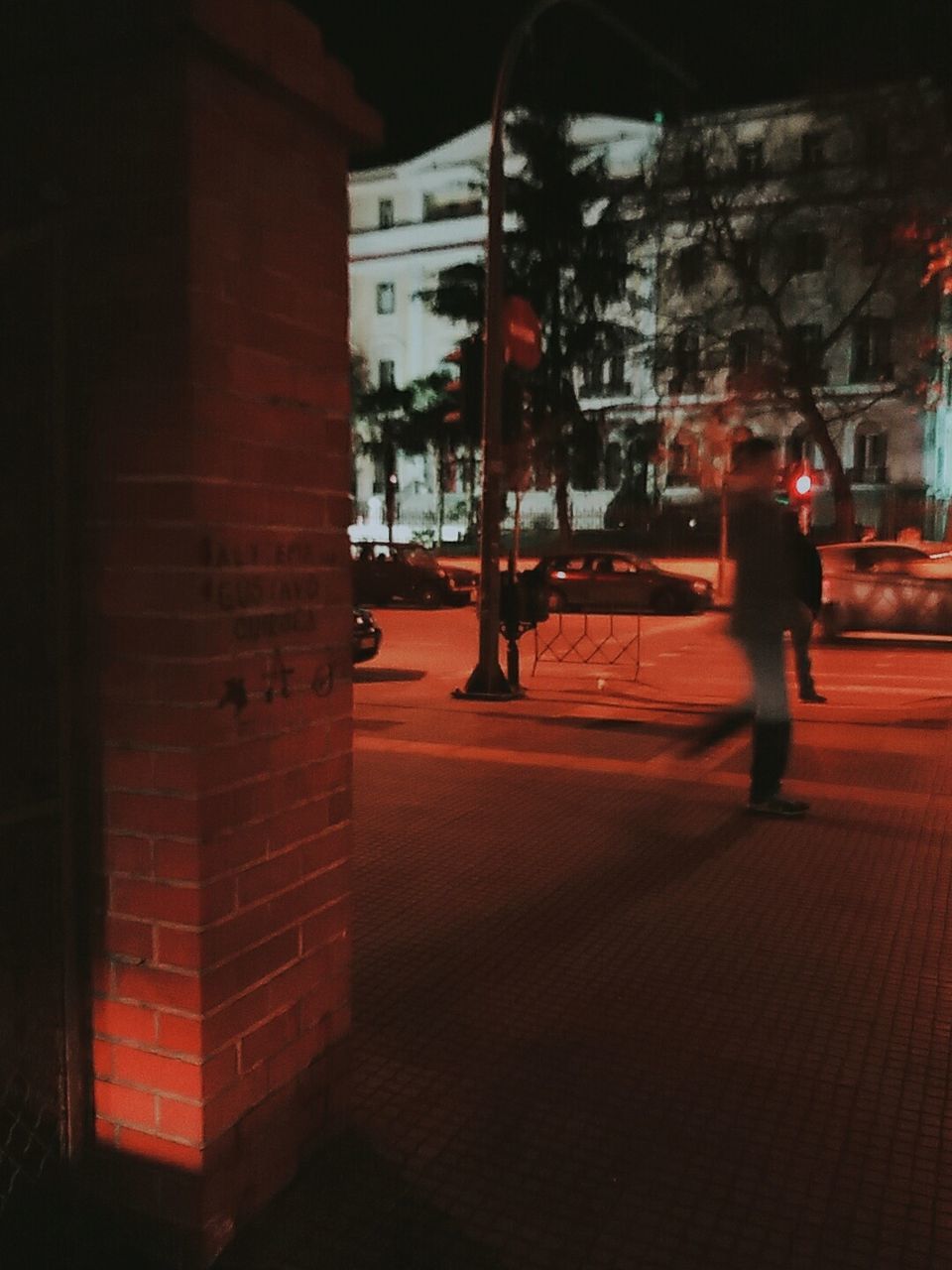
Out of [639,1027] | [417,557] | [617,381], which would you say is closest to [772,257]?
[417,557]

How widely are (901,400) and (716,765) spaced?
4483cm

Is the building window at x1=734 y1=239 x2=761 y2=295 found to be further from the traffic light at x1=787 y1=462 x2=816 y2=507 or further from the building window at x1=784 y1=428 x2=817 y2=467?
the traffic light at x1=787 y1=462 x2=816 y2=507

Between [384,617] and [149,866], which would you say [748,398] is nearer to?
[384,617]

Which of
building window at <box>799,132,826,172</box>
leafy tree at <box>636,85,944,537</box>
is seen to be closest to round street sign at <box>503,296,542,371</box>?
leafy tree at <box>636,85,944,537</box>

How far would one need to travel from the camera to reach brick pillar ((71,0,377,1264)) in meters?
2.78

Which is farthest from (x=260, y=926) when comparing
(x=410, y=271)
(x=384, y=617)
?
(x=410, y=271)

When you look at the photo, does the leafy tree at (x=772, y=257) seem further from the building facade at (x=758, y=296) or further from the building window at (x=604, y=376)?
the building window at (x=604, y=376)

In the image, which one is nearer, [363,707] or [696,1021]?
[696,1021]

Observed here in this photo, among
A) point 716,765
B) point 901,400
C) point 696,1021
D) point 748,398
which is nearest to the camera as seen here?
point 696,1021

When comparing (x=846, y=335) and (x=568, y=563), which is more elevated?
(x=846, y=335)

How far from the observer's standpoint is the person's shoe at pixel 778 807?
7.41 metres

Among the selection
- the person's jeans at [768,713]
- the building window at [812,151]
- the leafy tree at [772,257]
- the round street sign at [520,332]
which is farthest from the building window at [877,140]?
the person's jeans at [768,713]

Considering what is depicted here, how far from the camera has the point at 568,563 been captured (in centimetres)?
2908

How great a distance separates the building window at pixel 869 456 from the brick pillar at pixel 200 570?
5303cm
